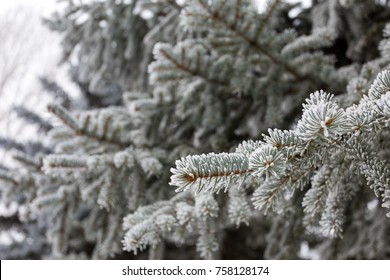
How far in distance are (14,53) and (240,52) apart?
9357 millimetres

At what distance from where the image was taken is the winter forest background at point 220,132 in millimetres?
924

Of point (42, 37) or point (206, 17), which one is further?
point (42, 37)

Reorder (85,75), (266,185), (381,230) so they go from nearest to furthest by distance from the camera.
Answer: (266,185) < (381,230) < (85,75)

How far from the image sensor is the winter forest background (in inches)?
36.4

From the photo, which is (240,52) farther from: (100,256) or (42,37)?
(42,37)

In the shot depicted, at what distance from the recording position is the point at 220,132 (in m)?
2.08

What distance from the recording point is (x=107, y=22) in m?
2.55

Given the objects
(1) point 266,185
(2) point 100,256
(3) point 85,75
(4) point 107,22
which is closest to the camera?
(1) point 266,185

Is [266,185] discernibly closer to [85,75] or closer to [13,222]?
[85,75]

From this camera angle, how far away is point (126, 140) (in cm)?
193
